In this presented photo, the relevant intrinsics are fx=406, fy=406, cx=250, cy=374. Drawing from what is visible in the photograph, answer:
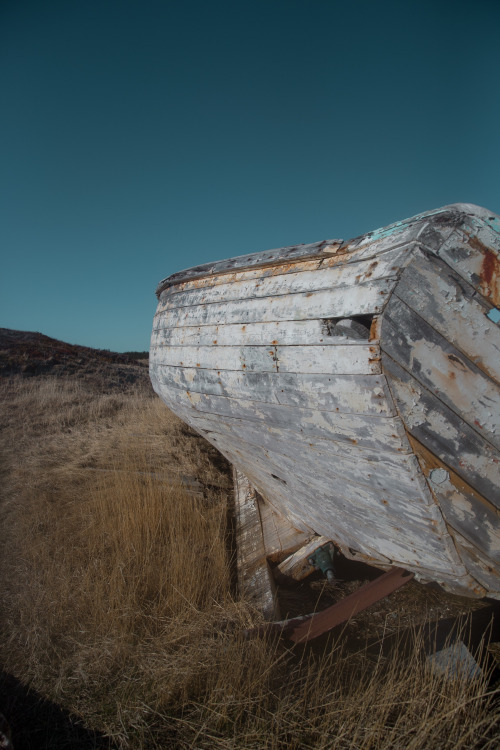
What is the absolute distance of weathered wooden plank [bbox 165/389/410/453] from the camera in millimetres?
1593

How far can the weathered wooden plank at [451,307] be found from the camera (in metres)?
1.48

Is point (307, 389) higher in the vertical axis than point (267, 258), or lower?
lower

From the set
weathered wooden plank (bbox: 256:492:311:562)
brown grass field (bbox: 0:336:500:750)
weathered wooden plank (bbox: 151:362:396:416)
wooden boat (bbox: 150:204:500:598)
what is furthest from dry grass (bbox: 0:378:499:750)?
weathered wooden plank (bbox: 151:362:396:416)

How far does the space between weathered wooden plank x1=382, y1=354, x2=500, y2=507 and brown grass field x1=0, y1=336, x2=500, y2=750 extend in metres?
0.82

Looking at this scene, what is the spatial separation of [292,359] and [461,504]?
92 centimetres

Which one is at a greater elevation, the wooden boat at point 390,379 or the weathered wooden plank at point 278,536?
the wooden boat at point 390,379

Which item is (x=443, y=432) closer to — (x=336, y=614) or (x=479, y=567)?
(x=479, y=567)

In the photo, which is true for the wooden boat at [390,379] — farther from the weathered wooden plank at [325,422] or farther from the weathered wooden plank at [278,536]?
the weathered wooden plank at [278,536]

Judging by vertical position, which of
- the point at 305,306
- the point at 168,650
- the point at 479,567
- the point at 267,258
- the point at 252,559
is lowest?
the point at 168,650

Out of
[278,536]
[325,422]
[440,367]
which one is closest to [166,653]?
[278,536]

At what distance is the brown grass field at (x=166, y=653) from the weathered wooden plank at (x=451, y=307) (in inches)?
51.0

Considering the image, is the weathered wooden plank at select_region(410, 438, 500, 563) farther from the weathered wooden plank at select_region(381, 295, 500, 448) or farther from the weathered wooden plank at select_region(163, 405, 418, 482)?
the weathered wooden plank at select_region(381, 295, 500, 448)

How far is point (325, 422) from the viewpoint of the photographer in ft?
6.07

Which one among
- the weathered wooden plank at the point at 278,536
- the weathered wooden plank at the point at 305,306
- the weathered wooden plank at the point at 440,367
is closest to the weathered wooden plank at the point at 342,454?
the weathered wooden plank at the point at 440,367
